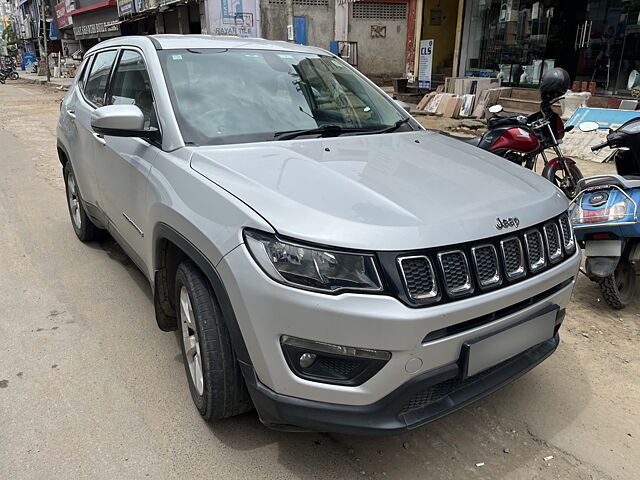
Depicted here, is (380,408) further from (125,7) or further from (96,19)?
(96,19)

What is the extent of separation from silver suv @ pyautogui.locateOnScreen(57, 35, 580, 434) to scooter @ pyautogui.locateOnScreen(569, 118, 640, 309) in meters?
1.03

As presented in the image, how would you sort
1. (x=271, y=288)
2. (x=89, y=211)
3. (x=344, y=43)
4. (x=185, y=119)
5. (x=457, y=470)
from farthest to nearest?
(x=344, y=43) → (x=89, y=211) → (x=185, y=119) → (x=457, y=470) → (x=271, y=288)

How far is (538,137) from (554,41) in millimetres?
8235

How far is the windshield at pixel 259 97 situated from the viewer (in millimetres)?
2797

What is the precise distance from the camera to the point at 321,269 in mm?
1846

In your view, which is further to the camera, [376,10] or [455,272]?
[376,10]

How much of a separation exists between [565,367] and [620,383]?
281mm

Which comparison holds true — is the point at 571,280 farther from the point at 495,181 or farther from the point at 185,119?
the point at 185,119

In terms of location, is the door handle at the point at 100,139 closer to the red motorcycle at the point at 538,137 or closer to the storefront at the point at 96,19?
the red motorcycle at the point at 538,137

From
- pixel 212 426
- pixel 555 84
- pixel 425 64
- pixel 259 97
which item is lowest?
pixel 212 426

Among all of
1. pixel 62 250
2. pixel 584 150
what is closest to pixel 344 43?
pixel 584 150

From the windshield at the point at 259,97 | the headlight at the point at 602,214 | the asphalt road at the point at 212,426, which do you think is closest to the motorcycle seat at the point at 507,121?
the headlight at the point at 602,214

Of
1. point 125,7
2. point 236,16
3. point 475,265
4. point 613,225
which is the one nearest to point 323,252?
point 475,265

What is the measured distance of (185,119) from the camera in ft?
9.01
